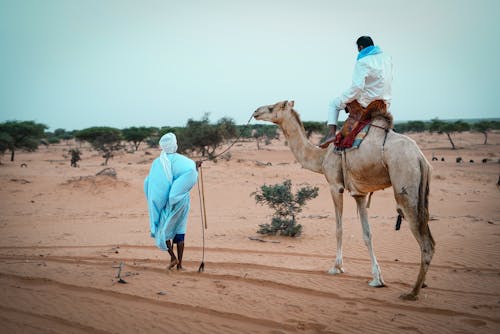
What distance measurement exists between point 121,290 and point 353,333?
141 inches

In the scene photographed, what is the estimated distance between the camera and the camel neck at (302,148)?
7.07 m

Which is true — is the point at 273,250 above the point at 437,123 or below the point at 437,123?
below

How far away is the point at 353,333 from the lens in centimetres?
473

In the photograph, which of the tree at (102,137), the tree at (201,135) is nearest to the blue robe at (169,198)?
the tree at (201,135)

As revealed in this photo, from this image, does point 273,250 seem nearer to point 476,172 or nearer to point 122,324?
point 122,324

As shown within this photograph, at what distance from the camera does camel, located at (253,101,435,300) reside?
18.0 feet

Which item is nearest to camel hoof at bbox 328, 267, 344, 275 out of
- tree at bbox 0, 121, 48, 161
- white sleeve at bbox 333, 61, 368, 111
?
white sleeve at bbox 333, 61, 368, 111

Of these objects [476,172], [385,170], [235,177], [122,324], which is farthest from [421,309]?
[476,172]

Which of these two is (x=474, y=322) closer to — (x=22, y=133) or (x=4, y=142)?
(x=4, y=142)

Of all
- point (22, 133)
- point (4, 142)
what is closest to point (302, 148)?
point (4, 142)

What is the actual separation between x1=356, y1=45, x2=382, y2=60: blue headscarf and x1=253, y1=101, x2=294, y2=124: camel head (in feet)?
5.23

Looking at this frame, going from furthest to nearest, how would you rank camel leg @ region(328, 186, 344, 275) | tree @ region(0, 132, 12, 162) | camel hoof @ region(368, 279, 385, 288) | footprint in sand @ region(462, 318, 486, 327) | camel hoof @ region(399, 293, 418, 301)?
tree @ region(0, 132, 12, 162)
camel leg @ region(328, 186, 344, 275)
camel hoof @ region(368, 279, 385, 288)
camel hoof @ region(399, 293, 418, 301)
footprint in sand @ region(462, 318, 486, 327)

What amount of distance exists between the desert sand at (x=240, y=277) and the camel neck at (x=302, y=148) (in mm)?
2010

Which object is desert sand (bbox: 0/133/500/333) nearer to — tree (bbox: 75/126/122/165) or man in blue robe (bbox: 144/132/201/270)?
man in blue robe (bbox: 144/132/201/270)
